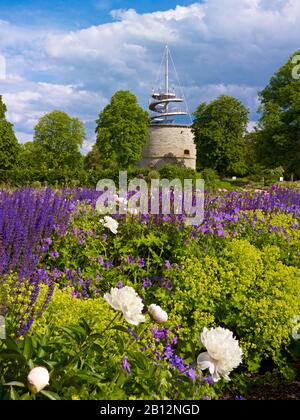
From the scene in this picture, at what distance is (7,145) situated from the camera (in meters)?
33.4

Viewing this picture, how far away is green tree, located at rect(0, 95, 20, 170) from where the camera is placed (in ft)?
108

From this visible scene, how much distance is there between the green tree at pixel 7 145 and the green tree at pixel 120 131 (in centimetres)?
734

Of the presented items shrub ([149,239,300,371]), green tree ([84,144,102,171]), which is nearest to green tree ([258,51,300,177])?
green tree ([84,144,102,171])

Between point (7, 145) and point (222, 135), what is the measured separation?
1795cm

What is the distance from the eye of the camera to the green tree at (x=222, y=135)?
140 ft

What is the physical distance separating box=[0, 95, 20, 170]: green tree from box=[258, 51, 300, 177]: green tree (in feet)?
51.8

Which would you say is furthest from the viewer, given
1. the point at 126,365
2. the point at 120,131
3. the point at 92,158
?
the point at 92,158

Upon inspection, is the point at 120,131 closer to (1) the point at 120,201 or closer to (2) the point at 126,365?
(1) the point at 120,201

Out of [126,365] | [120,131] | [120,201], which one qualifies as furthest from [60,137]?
[126,365]

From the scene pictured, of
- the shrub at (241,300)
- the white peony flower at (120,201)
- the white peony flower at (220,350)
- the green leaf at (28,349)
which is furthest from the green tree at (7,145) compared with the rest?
the white peony flower at (220,350)

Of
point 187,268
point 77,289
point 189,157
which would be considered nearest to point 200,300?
point 187,268

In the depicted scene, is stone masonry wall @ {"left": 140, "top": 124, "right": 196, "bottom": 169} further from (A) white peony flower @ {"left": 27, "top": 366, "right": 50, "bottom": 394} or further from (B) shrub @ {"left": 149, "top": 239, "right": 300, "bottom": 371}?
(A) white peony flower @ {"left": 27, "top": 366, "right": 50, "bottom": 394}

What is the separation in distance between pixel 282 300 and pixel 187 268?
777mm

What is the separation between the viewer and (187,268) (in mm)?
4164
